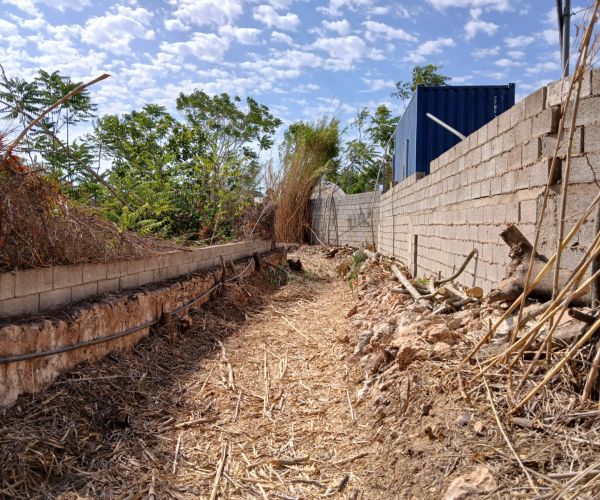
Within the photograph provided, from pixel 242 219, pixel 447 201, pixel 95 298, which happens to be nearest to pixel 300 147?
pixel 242 219

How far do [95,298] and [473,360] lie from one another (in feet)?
9.76

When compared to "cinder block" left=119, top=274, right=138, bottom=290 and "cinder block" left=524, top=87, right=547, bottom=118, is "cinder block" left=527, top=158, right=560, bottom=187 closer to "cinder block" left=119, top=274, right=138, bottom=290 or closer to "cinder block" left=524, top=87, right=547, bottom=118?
"cinder block" left=524, top=87, right=547, bottom=118

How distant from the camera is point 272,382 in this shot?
Answer: 428 cm

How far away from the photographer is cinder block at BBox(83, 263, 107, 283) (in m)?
4.18

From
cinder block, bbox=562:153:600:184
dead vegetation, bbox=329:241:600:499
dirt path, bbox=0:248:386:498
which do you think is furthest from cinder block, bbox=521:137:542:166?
dirt path, bbox=0:248:386:498

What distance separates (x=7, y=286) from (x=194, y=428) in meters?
1.52

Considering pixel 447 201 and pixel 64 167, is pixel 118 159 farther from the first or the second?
pixel 447 201

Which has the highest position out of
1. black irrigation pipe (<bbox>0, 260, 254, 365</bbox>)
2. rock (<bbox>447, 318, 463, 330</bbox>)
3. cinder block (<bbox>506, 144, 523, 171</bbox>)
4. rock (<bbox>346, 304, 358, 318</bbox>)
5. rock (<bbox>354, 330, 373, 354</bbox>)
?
→ cinder block (<bbox>506, 144, 523, 171</bbox>)

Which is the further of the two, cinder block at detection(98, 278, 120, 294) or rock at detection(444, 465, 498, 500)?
cinder block at detection(98, 278, 120, 294)

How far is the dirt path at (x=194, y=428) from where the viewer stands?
106 inches

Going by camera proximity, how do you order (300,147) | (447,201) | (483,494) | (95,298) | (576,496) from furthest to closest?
(300,147), (447,201), (95,298), (483,494), (576,496)

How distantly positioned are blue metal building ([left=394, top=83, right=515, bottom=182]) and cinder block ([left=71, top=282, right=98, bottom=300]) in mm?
5881

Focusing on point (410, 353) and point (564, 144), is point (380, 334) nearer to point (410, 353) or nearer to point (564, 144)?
point (410, 353)

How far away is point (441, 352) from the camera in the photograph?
330 cm
